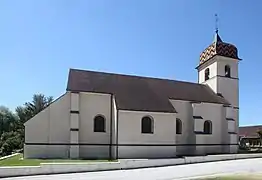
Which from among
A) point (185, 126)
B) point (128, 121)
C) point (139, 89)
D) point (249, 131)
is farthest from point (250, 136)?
point (128, 121)

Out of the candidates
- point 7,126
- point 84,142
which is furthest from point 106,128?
point 7,126

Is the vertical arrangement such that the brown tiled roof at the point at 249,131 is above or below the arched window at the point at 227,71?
below

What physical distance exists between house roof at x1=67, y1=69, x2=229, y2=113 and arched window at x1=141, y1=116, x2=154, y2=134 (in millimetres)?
1141

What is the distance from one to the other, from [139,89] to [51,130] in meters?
10.7

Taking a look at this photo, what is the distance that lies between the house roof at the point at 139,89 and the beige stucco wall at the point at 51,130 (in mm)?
2251

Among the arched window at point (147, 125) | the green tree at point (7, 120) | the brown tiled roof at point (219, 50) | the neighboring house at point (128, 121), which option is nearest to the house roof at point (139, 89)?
the neighboring house at point (128, 121)

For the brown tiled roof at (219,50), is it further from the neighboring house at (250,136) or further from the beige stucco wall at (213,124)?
the neighboring house at (250,136)

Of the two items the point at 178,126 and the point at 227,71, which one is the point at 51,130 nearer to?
Answer: the point at 178,126

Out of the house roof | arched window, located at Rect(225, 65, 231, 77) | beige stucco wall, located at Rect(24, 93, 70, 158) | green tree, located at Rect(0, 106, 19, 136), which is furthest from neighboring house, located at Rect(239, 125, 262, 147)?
green tree, located at Rect(0, 106, 19, 136)

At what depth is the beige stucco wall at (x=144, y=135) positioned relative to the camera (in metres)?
30.1

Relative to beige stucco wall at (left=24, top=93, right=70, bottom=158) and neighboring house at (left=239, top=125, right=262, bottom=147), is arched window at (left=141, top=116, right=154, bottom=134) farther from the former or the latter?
neighboring house at (left=239, top=125, right=262, bottom=147)

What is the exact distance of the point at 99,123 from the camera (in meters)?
31.6

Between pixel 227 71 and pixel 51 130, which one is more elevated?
pixel 227 71

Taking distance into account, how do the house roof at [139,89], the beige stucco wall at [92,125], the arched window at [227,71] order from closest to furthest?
the beige stucco wall at [92,125]
the house roof at [139,89]
the arched window at [227,71]
